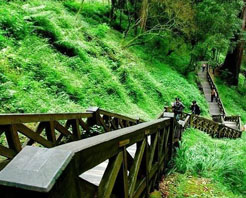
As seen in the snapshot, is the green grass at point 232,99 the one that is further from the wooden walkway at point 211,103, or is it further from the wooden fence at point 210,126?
the wooden fence at point 210,126

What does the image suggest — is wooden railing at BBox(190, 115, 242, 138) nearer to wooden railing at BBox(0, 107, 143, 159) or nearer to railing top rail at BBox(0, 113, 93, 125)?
wooden railing at BBox(0, 107, 143, 159)

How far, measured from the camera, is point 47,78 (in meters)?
8.80

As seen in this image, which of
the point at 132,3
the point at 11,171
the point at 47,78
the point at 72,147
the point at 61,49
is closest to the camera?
the point at 11,171

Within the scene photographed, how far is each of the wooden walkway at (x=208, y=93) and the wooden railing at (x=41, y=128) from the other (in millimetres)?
17371

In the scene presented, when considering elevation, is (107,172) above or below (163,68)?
above

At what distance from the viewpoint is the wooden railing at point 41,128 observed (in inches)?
148

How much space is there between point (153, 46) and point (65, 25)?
1250 cm

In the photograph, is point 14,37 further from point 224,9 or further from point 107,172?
point 224,9

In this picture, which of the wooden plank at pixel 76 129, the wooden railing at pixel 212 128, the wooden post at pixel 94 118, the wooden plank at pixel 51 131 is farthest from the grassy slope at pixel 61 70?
the wooden railing at pixel 212 128

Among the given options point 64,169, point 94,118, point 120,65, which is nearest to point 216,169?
point 94,118

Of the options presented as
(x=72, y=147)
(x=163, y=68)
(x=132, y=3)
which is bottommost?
(x=163, y=68)

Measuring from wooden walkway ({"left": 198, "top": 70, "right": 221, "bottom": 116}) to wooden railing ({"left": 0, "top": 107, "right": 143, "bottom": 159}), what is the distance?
684 inches

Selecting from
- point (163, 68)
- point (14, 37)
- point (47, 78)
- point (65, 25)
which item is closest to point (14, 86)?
point (47, 78)

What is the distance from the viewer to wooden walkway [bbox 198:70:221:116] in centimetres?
2280
